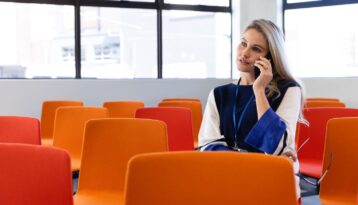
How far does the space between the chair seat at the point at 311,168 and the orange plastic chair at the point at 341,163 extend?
442 mm

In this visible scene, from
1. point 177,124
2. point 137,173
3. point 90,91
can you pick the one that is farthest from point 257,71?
point 90,91

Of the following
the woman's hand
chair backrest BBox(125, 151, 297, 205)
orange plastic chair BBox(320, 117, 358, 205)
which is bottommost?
orange plastic chair BBox(320, 117, 358, 205)

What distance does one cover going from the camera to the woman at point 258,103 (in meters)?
1.81

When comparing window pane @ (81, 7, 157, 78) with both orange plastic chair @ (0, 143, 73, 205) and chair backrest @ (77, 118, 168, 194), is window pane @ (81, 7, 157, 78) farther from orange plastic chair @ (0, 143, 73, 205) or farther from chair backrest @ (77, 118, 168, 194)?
orange plastic chair @ (0, 143, 73, 205)

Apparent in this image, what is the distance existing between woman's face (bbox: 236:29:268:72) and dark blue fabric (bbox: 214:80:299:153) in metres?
0.10

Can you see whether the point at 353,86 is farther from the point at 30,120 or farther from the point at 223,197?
the point at 223,197

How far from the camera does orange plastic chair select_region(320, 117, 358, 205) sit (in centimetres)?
237

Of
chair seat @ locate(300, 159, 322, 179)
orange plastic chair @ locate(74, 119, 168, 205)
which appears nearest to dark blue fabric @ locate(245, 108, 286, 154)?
orange plastic chair @ locate(74, 119, 168, 205)

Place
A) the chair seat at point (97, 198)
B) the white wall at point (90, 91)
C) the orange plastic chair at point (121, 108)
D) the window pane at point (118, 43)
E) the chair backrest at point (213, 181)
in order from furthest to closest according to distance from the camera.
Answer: the window pane at point (118, 43)
the white wall at point (90, 91)
the orange plastic chair at point (121, 108)
the chair seat at point (97, 198)
the chair backrest at point (213, 181)

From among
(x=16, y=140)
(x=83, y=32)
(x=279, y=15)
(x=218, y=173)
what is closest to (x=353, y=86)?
(x=279, y=15)

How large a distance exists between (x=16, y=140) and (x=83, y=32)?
370 centimetres

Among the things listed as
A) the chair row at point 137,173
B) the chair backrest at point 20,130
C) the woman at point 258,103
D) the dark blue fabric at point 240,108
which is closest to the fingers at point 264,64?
the woman at point 258,103

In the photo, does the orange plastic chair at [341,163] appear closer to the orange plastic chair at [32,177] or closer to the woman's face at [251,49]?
the woman's face at [251,49]

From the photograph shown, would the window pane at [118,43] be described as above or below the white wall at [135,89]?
above
